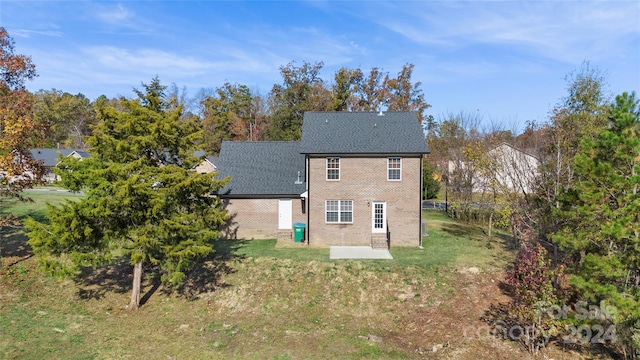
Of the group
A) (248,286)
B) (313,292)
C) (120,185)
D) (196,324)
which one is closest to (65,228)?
(120,185)

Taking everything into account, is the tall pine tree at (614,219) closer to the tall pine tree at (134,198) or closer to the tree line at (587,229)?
the tree line at (587,229)

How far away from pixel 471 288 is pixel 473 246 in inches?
234

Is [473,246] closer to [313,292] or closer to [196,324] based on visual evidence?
[313,292]

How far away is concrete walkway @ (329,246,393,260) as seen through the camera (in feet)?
63.7

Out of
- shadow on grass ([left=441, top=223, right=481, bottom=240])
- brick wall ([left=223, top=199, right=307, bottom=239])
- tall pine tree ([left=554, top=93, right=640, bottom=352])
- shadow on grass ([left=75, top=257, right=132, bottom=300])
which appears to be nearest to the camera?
tall pine tree ([left=554, top=93, right=640, bottom=352])

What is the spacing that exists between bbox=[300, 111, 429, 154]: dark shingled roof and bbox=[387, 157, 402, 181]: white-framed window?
64 centimetres

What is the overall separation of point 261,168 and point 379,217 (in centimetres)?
879

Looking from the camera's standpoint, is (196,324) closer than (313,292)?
Yes

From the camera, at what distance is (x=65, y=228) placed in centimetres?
1318

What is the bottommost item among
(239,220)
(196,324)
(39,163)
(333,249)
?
(196,324)

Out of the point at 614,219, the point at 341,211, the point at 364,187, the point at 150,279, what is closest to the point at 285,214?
the point at 341,211

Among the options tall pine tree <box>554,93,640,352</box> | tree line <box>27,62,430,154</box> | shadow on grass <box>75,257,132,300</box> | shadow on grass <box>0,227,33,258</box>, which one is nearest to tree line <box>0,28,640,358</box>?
tall pine tree <box>554,93,640,352</box>

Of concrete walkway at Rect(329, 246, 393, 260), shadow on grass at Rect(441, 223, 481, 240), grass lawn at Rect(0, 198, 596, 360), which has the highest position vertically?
shadow on grass at Rect(441, 223, 481, 240)

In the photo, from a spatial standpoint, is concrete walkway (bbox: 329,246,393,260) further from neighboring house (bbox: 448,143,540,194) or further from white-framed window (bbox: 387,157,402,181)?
neighboring house (bbox: 448,143,540,194)
